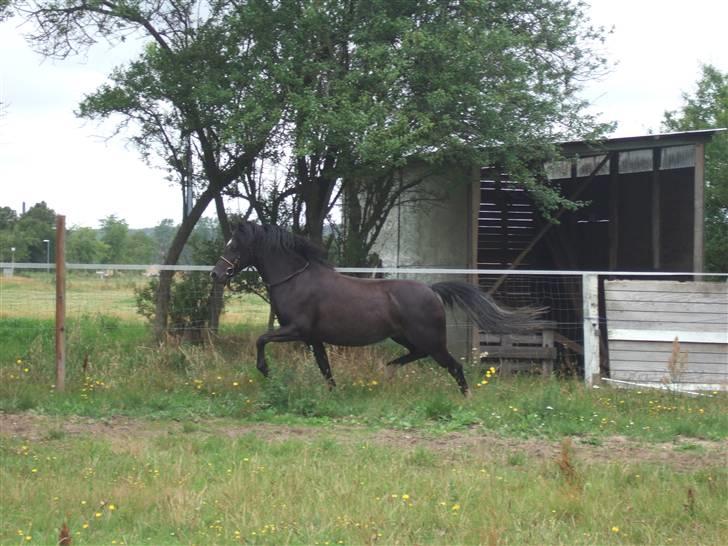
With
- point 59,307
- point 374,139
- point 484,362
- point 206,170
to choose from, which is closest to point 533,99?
point 374,139

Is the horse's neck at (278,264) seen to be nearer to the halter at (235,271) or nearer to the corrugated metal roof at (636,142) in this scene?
the halter at (235,271)

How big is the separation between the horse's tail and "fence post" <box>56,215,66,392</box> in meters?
4.71

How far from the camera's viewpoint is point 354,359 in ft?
39.3

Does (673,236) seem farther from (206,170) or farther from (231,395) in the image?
(231,395)

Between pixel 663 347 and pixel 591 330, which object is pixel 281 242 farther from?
pixel 663 347

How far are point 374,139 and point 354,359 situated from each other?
303 centimetres

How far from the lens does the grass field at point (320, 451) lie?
5.72 meters

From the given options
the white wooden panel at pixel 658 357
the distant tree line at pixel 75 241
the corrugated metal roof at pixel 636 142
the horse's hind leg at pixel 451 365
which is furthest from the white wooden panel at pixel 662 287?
the distant tree line at pixel 75 241

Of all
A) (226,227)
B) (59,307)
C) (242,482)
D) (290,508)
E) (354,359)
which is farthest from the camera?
(226,227)

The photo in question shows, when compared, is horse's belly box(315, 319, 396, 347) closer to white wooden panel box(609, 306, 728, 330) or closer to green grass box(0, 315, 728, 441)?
green grass box(0, 315, 728, 441)

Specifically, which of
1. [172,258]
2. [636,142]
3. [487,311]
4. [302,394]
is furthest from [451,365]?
[172,258]

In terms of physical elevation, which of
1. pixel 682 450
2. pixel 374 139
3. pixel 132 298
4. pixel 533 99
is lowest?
pixel 682 450

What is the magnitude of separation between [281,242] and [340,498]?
5646 mm

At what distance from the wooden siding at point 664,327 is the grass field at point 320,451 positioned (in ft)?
3.38
